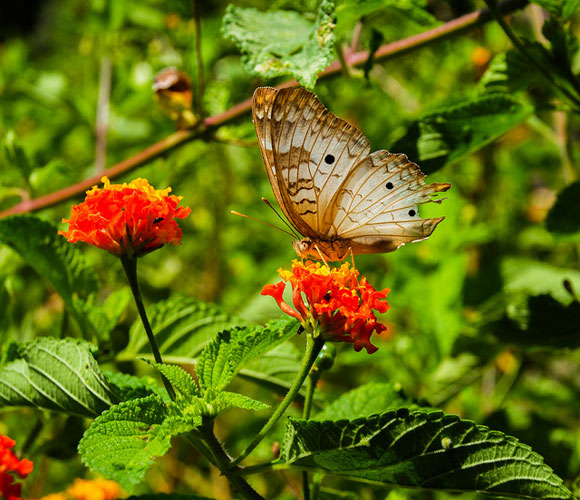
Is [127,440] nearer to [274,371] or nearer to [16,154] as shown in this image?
[274,371]

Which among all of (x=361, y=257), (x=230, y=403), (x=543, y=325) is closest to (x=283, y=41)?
(x=230, y=403)

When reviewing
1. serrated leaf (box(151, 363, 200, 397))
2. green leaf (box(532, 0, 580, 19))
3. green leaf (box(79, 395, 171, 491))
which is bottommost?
green leaf (box(79, 395, 171, 491))

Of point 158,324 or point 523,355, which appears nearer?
point 158,324

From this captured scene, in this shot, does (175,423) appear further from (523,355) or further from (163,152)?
(523,355)

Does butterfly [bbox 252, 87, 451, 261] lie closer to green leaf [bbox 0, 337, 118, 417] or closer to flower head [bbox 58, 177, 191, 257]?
flower head [bbox 58, 177, 191, 257]

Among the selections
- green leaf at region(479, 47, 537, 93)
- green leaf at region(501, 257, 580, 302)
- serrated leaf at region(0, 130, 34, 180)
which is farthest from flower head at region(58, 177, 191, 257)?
green leaf at region(501, 257, 580, 302)

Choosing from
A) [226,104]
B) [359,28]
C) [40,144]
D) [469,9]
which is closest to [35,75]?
[40,144]
